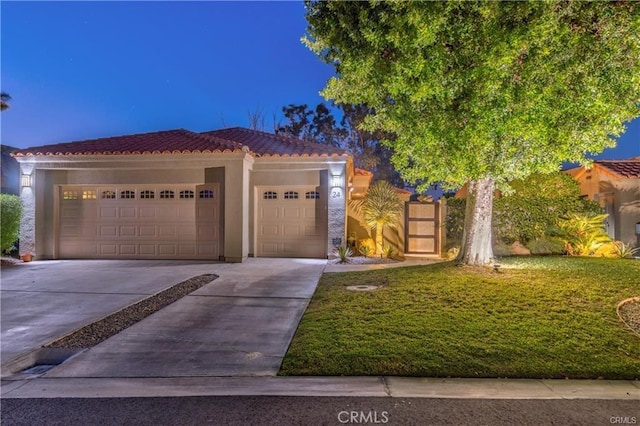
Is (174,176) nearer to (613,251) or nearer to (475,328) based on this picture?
(475,328)

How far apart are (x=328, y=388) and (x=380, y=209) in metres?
9.12

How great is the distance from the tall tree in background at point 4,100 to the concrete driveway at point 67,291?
7.70 metres

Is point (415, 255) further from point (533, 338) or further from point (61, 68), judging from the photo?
A: point (61, 68)

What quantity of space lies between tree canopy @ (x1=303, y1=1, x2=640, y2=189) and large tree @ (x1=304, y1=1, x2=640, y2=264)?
0.06 feet

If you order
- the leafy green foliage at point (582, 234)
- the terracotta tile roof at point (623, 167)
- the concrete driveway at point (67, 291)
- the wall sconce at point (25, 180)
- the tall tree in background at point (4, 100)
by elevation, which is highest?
the tall tree in background at point (4, 100)

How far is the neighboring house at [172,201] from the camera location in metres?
11.7

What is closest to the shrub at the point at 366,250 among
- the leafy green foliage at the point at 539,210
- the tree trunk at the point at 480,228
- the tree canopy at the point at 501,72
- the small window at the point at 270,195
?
the small window at the point at 270,195

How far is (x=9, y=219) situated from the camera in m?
11.4

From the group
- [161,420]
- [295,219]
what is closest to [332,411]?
[161,420]

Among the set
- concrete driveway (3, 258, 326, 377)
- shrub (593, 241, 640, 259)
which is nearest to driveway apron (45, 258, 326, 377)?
concrete driveway (3, 258, 326, 377)

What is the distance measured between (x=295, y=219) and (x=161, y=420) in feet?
31.5

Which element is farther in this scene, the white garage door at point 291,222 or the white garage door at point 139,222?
the white garage door at point 291,222

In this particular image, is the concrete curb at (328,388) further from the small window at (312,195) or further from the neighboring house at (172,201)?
the small window at (312,195)

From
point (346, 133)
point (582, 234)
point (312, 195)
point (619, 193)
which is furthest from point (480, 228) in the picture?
point (346, 133)
